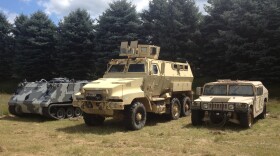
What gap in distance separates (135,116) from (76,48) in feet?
70.8

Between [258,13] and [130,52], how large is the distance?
12.5m

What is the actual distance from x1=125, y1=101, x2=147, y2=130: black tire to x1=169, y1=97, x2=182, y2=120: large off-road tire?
258cm

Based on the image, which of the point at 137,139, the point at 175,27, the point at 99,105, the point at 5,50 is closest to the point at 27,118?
the point at 99,105

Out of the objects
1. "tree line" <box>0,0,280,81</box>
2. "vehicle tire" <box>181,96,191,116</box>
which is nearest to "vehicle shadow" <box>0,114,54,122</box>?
"vehicle tire" <box>181,96,191,116</box>

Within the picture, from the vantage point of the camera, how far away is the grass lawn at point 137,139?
973 centimetres

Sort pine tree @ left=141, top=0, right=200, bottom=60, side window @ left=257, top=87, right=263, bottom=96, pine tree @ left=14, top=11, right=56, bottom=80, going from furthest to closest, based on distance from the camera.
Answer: pine tree @ left=14, top=11, right=56, bottom=80 < pine tree @ left=141, top=0, right=200, bottom=60 < side window @ left=257, top=87, right=263, bottom=96

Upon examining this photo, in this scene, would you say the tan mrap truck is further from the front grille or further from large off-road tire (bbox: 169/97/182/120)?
the front grille

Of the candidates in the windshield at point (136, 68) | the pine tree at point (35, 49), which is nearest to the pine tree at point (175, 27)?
the pine tree at point (35, 49)

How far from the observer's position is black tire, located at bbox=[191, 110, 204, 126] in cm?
1375

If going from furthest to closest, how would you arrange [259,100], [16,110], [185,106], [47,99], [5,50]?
[5,50] < [185,106] < [16,110] < [47,99] < [259,100]

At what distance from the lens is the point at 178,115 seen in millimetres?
16484

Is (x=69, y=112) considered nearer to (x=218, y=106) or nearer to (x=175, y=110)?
(x=175, y=110)

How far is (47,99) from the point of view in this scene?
15.7m

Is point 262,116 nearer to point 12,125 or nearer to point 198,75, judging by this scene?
point 12,125
